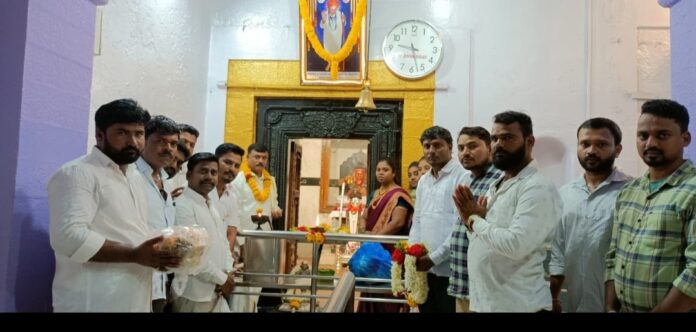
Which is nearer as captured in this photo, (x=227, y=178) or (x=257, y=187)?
(x=227, y=178)

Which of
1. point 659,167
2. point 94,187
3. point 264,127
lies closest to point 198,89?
point 264,127

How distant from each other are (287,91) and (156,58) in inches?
74.7

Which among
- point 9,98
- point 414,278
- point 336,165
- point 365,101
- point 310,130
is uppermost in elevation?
point 365,101

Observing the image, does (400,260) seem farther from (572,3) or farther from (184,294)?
(572,3)

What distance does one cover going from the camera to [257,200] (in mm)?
5105

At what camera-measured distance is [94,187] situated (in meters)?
1.96

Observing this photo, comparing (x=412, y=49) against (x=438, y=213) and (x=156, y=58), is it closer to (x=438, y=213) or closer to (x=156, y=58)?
(x=156, y=58)

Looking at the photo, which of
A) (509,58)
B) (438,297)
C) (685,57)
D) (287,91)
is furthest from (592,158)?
(287,91)

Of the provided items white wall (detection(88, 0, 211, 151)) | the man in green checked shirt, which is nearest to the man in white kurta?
white wall (detection(88, 0, 211, 151))

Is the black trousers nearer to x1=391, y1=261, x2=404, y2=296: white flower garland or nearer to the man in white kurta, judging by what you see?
x1=391, y1=261, x2=404, y2=296: white flower garland

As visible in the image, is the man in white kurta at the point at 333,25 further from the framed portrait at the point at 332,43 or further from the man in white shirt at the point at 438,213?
the man in white shirt at the point at 438,213

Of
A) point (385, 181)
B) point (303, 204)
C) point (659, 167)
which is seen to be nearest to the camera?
point (659, 167)

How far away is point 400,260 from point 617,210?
153cm

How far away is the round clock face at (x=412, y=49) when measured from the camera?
21.4 feet
